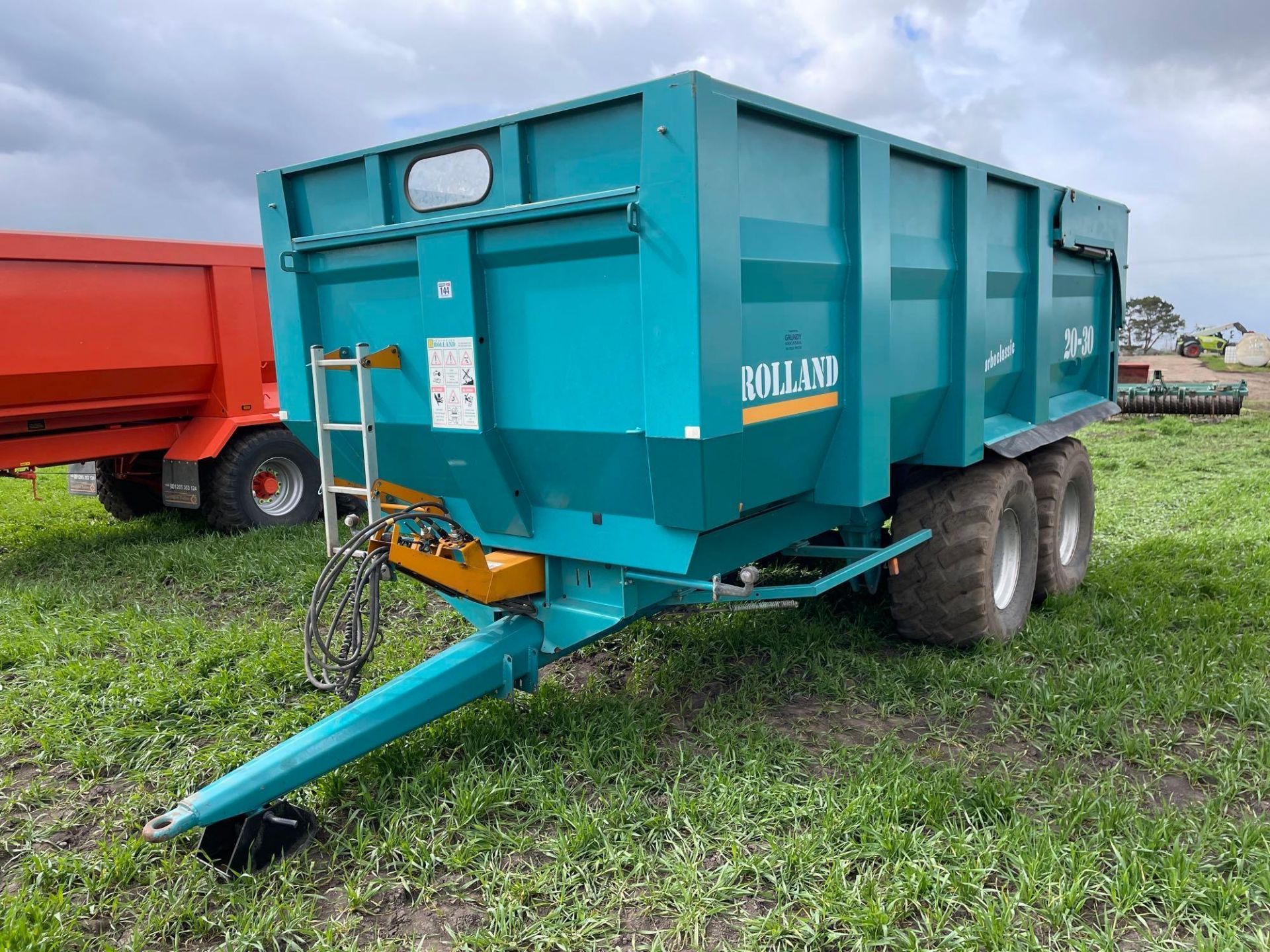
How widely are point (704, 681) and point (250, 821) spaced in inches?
80.2

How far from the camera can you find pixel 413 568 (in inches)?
134

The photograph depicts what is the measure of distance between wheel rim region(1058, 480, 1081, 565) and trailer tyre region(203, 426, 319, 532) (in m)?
5.76

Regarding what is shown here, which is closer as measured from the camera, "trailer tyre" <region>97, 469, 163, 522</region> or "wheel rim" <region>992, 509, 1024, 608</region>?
"wheel rim" <region>992, 509, 1024, 608</region>

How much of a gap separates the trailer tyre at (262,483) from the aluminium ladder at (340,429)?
14.9 feet

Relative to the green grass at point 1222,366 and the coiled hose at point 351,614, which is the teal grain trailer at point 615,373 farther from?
the green grass at point 1222,366

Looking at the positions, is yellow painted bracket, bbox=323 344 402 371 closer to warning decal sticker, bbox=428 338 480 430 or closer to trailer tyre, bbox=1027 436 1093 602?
warning decal sticker, bbox=428 338 480 430

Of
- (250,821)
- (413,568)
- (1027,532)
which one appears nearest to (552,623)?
(413,568)

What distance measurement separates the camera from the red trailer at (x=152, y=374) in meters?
6.73

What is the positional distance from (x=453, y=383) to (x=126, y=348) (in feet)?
15.9

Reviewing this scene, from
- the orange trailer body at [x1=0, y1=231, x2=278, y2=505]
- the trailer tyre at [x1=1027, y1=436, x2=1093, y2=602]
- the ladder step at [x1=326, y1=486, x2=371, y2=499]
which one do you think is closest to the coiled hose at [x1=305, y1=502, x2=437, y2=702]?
the ladder step at [x1=326, y1=486, x2=371, y2=499]

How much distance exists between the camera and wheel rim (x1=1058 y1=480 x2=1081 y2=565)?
6000 millimetres

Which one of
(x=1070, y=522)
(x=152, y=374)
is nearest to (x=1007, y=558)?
(x=1070, y=522)

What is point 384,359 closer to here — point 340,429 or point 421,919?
point 340,429

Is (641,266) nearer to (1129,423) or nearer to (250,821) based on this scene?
(250,821)
